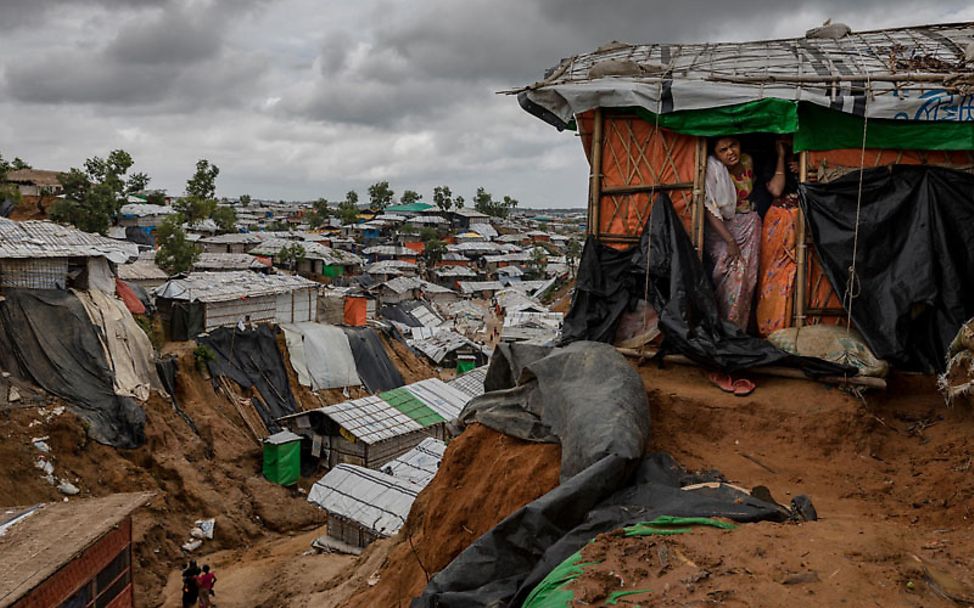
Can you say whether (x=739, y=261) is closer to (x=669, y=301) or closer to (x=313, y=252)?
(x=669, y=301)

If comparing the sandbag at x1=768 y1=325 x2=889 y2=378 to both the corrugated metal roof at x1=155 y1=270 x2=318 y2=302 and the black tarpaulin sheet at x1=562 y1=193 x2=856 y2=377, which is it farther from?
the corrugated metal roof at x1=155 y1=270 x2=318 y2=302

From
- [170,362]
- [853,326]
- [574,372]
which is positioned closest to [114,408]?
[170,362]

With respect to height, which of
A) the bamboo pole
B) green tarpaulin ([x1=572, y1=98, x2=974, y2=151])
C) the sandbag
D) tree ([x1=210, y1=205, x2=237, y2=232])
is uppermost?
green tarpaulin ([x1=572, y1=98, x2=974, y2=151])

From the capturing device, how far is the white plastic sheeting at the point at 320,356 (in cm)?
2164

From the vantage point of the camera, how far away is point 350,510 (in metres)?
13.3

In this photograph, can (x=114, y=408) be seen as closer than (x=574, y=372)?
No

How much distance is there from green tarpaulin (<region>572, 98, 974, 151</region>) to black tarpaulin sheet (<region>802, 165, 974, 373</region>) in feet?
0.98

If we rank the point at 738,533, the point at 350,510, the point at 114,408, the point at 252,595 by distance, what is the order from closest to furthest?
the point at 738,533, the point at 252,595, the point at 350,510, the point at 114,408

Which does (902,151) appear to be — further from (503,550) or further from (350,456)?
(350,456)

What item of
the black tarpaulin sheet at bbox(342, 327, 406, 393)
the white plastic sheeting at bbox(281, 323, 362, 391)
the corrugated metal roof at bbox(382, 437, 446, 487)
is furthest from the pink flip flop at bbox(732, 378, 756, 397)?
the black tarpaulin sheet at bbox(342, 327, 406, 393)

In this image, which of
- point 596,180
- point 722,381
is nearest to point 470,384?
point 596,180

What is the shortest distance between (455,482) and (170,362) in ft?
44.7

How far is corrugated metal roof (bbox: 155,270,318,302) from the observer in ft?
66.1

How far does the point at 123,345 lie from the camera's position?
1669cm
